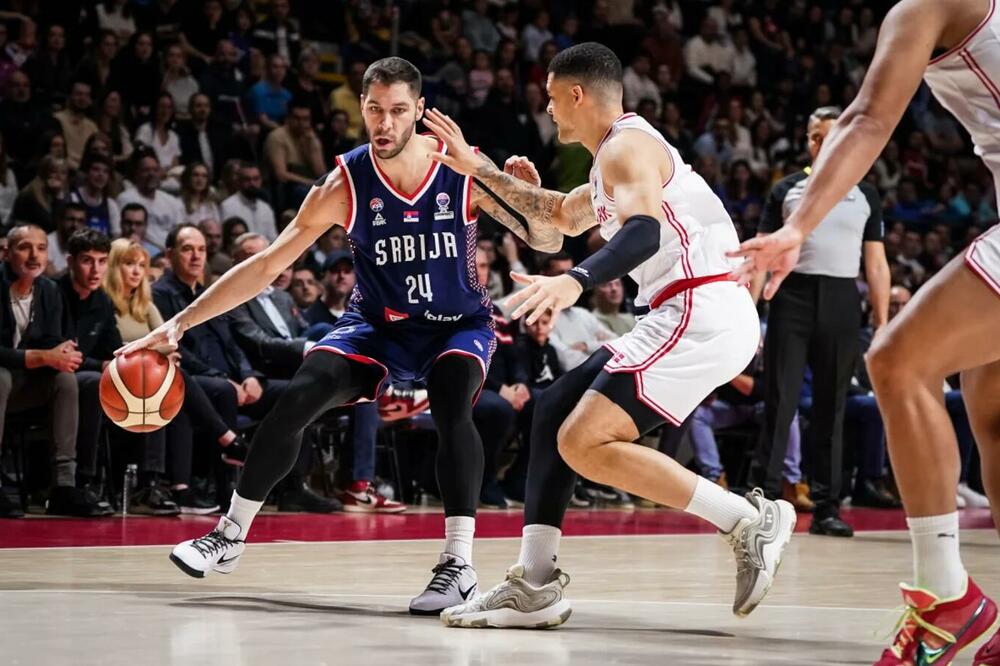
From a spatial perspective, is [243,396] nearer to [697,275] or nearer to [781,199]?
[781,199]

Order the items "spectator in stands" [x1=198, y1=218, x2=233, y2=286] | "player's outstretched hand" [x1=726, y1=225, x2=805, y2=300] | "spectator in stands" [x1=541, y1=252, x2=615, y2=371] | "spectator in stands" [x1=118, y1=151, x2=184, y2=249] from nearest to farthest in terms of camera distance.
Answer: "player's outstretched hand" [x1=726, y1=225, x2=805, y2=300], "spectator in stands" [x1=198, y1=218, x2=233, y2=286], "spectator in stands" [x1=541, y1=252, x2=615, y2=371], "spectator in stands" [x1=118, y1=151, x2=184, y2=249]

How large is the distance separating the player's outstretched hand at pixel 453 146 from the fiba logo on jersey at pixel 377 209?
37cm

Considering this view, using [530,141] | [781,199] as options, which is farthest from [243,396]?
[530,141]

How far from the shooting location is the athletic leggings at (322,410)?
457 centimetres

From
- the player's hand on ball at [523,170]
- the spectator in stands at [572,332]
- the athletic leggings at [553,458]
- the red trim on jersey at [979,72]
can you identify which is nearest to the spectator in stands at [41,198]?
the spectator in stands at [572,332]

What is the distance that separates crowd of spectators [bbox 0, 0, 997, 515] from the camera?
25.3ft

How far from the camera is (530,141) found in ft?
41.1

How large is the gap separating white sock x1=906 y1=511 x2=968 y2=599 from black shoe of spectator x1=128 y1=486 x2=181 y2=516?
532cm

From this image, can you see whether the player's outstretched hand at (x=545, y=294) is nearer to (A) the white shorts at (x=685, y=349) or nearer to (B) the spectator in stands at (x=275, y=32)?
(A) the white shorts at (x=685, y=349)

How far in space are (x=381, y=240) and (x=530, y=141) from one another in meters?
7.85

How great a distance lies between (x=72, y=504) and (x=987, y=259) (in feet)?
18.1

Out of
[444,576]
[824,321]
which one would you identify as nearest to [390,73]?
[444,576]

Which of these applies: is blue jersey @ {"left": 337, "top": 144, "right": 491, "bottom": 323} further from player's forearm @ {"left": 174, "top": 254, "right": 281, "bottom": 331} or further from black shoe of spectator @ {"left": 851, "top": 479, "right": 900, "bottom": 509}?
black shoe of spectator @ {"left": 851, "top": 479, "right": 900, "bottom": 509}

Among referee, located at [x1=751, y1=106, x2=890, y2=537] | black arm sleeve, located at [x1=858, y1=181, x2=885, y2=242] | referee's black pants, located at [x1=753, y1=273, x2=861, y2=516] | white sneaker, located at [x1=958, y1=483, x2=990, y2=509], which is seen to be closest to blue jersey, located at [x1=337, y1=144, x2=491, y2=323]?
referee, located at [x1=751, y1=106, x2=890, y2=537]
